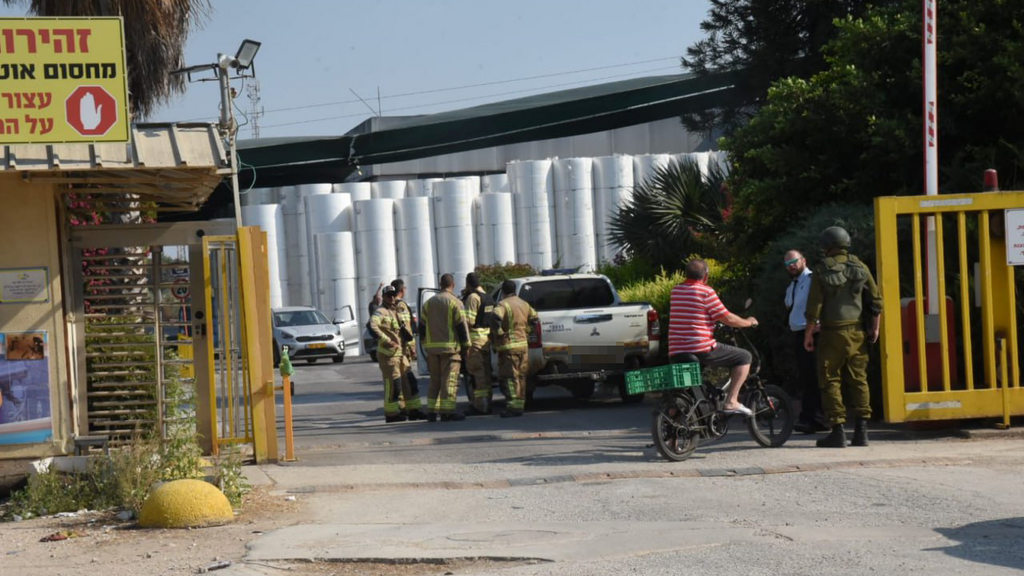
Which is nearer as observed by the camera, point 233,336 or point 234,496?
point 234,496

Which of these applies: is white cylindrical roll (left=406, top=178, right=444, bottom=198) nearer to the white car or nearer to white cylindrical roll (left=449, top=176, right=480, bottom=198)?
white cylindrical roll (left=449, top=176, right=480, bottom=198)

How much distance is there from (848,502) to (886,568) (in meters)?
2.04

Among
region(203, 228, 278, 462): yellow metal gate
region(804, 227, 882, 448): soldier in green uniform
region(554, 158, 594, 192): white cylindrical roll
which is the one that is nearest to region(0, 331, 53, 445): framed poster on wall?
region(203, 228, 278, 462): yellow metal gate

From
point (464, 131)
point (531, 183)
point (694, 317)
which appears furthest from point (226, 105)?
point (464, 131)

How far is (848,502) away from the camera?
8469 millimetres

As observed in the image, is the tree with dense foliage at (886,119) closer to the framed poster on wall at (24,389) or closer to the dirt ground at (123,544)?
the dirt ground at (123,544)

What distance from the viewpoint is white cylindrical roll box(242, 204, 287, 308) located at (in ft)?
128

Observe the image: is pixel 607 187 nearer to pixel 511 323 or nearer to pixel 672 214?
pixel 672 214

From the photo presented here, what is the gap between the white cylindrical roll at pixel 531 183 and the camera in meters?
39.2

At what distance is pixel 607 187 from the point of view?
129ft

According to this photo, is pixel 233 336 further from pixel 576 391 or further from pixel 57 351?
pixel 576 391

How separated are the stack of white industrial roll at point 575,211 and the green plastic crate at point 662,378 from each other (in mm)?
28344

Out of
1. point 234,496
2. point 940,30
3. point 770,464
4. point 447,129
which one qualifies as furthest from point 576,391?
point 447,129

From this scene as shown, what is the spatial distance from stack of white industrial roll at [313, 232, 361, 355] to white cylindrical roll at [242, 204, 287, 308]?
1613 millimetres
